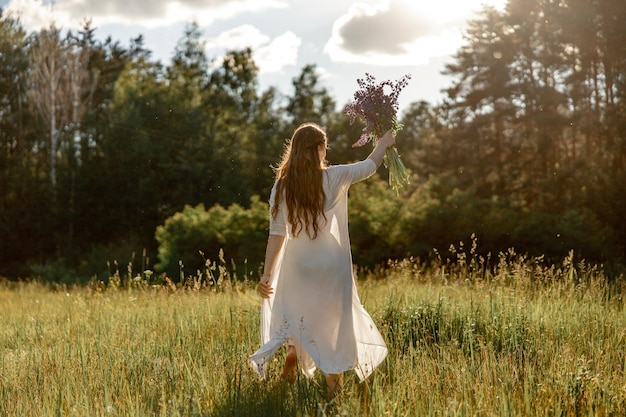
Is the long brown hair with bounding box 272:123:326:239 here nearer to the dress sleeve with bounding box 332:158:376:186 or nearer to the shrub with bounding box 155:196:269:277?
the dress sleeve with bounding box 332:158:376:186

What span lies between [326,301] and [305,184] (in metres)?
0.85

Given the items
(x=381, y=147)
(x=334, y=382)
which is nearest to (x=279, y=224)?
(x=381, y=147)

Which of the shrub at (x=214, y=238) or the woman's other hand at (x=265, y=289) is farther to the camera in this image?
the shrub at (x=214, y=238)

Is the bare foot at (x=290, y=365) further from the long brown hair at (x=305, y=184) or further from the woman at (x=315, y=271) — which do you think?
the long brown hair at (x=305, y=184)

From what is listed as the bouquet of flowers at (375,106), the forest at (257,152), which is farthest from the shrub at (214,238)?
the bouquet of flowers at (375,106)

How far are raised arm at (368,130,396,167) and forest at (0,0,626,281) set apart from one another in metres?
10.8

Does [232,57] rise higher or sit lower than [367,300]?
higher

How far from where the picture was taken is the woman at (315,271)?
4617 millimetres

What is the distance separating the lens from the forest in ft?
53.8

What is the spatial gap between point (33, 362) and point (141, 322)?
134cm

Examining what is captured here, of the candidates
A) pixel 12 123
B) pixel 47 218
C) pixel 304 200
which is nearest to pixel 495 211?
pixel 304 200

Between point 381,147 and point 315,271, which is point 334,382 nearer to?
point 315,271

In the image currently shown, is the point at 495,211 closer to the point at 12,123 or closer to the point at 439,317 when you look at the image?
the point at 439,317

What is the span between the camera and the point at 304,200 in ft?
15.3
